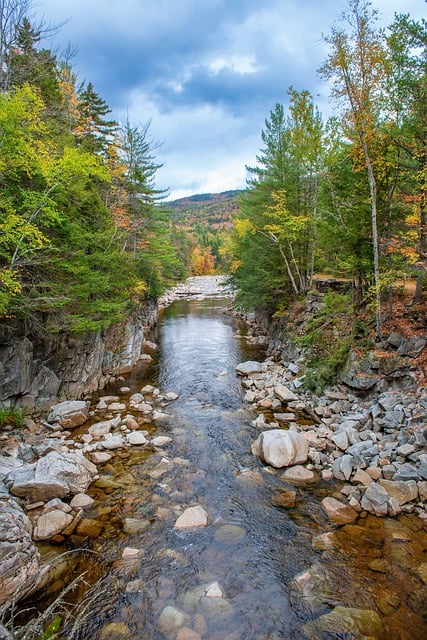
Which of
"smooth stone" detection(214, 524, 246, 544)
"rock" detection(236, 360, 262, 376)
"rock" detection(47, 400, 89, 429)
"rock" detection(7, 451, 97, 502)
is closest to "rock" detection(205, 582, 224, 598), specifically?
"smooth stone" detection(214, 524, 246, 544)

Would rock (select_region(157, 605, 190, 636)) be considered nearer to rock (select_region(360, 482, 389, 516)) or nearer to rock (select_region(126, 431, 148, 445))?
rock (select_region(360, 482, 389, 516))

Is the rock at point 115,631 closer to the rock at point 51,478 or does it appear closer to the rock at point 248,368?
the rock at point 51,478

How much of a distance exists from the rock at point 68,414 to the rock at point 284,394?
22.0 feet

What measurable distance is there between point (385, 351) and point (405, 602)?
657 centimetres

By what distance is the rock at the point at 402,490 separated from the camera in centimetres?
634

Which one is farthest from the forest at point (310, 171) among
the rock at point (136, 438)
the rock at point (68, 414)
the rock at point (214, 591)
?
the rock at point (214, 591)

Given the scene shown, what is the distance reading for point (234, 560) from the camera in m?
5.40

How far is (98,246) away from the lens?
1277cm

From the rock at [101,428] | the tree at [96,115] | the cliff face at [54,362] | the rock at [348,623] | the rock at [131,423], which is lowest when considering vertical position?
the rock at [348,623]

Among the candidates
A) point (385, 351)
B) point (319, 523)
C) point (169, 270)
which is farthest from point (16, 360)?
point (169, 270)

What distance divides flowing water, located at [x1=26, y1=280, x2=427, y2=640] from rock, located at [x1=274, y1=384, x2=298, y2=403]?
3.39m

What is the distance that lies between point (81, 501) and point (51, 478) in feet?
2.65

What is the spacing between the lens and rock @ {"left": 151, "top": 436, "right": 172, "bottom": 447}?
29.9 feet

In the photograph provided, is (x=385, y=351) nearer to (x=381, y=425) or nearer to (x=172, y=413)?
(x=381, y=425)
